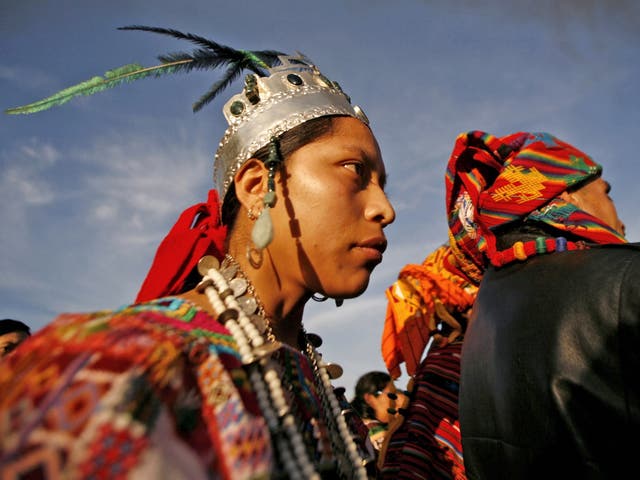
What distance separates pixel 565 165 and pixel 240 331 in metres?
2.01

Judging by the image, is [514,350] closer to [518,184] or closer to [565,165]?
[518,184]

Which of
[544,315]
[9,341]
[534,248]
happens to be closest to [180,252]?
[544,315]

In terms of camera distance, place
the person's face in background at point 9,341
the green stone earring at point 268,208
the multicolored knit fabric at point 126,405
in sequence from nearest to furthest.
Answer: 1. the multicolored knit fabric at point 126,405
2. the green stone earring at point 268,208
3. the person's face in background at point 9,341

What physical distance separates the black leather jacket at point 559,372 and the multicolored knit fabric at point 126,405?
Result: 1162mm

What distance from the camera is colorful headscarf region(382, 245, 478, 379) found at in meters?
4.07

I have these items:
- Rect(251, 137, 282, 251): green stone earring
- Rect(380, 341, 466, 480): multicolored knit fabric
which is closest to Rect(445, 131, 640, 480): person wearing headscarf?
Rect(380, 341, 466, 480): multicolored knit fabric

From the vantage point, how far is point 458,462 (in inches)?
124

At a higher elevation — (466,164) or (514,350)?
(466,164)

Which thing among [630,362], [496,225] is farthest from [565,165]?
[630,362]

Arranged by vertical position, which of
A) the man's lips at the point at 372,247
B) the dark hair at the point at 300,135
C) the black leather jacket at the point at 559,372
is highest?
the dark hair at the point at 300,135

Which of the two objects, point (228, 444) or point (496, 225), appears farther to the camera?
point (496, 225)

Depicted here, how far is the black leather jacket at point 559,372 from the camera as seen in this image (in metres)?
1.91

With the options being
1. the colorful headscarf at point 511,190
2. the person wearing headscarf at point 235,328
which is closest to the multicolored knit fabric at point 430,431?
the colorful headscarf at point 511,190

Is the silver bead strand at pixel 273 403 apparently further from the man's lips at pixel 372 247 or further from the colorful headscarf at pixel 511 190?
the colorful headscarf at pixel 511 190
